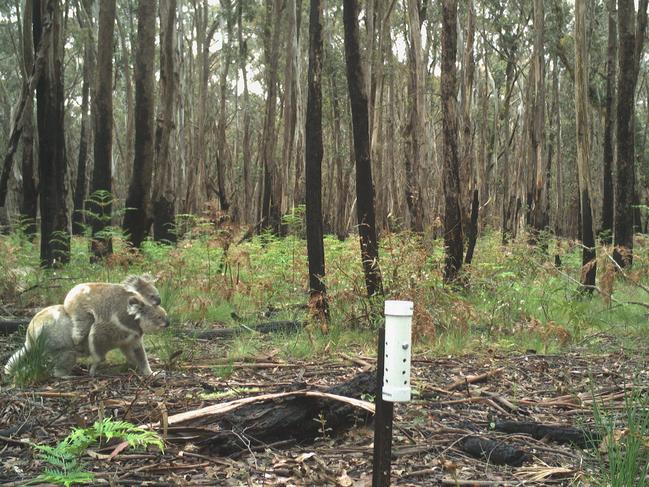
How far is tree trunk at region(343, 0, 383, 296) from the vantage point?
7.41 metres

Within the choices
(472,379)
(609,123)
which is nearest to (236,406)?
(472,379)

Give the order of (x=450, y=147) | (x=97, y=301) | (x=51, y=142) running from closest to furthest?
1. (x=97, y=301)
2. (x=450, y=147)
3. (x=51, y=142)

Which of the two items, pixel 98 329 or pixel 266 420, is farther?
pixel 98 329

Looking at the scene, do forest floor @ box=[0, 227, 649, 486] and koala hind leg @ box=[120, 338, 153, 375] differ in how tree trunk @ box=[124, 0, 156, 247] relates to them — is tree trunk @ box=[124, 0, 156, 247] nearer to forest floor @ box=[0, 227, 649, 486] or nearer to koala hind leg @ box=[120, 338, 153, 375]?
forest floor @ box=[0, 227, 649, 486]

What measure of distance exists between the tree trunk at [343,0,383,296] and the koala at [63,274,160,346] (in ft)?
10.3

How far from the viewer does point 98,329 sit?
4.67m

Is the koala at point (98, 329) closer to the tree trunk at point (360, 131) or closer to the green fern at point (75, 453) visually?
the green fern at point (75, 453)

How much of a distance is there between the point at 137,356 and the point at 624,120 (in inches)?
366

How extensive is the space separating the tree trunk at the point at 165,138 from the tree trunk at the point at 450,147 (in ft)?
23.8

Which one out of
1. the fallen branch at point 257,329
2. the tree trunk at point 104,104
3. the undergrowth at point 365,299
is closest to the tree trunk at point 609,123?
the undergrowth at point 365,299

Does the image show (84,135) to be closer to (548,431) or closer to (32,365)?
(32,365)

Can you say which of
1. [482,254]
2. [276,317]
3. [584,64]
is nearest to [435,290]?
[276,317]

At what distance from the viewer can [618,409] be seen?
450 cm

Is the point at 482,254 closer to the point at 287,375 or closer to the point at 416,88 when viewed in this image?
the point at 416,88
